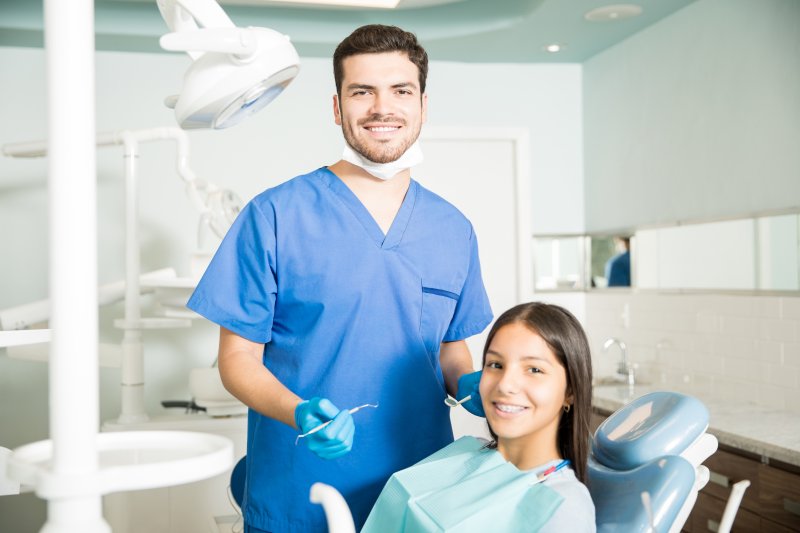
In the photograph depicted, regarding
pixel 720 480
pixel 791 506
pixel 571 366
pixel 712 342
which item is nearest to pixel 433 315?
pixel 571 366

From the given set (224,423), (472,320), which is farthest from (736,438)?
(224,423)

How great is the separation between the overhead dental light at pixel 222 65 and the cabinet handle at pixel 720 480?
1.99 m

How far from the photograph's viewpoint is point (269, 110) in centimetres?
403

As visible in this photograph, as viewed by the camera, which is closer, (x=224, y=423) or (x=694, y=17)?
(x=224, y=423)

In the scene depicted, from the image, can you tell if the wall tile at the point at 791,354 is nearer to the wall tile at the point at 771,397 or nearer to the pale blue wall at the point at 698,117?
the wall tile at the point at 771,397

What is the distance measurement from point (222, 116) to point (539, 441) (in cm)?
78

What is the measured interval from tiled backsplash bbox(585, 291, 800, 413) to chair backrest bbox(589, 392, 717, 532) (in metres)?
1.50

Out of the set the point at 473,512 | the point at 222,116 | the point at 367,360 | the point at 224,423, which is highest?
the point at 222,116

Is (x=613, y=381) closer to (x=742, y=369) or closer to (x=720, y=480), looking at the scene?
(x=742, y=369)

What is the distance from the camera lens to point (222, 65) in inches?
36.1

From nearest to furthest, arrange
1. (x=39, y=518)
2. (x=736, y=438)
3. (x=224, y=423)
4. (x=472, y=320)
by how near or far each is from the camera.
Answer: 1. (x=472, y=320)
2. (x=736, y=438)
3. (x=224, y=423)
4. (x=39, y=518)

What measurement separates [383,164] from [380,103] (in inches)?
4.7

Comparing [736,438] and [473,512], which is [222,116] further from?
[736,438]

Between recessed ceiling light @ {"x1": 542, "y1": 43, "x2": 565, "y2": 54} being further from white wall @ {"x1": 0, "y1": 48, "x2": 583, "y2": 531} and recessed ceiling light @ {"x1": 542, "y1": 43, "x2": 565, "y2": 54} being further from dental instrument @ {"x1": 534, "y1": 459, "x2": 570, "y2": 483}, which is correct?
dental instrument @ {"x1": 534, "y1": 459, "x2": 570, "y2": 483}
